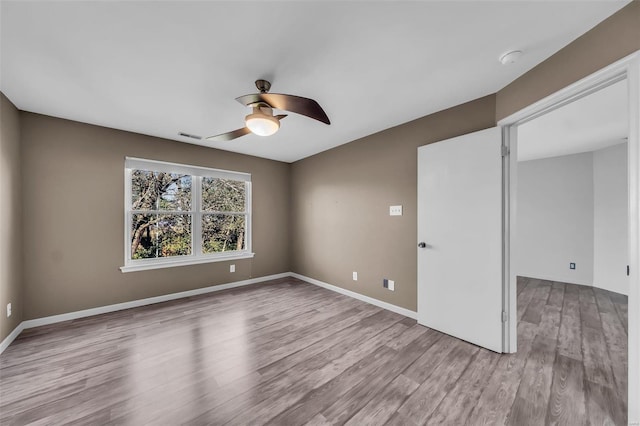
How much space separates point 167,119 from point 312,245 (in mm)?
2996

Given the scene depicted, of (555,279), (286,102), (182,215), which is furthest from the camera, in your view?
(555,279)

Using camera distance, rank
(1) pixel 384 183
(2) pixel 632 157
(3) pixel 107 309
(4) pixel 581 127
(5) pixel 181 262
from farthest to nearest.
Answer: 1. (5) pixel 181 262
2. (1) pixel 384 183
3. (4) pixel 581 127
4. (3) pixel 107 309
5. (2) pixel 632 157

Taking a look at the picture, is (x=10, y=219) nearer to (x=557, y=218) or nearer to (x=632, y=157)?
(x=632, y=157)

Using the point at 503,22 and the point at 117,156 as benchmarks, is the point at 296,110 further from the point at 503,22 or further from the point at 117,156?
the point at 117,156

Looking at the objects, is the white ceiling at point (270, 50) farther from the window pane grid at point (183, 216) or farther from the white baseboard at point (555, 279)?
the white baseboard at point (555, 279)

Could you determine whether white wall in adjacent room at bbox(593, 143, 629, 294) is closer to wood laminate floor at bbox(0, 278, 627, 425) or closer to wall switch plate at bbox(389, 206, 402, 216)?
wood laminate floor at bbox(0, 278, 627, 425)

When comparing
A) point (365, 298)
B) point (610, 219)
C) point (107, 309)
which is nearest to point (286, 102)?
point (365, 298)

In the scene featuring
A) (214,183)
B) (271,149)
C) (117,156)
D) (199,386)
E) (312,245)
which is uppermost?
(271,149)

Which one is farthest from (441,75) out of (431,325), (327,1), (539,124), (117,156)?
(117,156)

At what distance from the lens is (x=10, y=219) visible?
7.89 ft

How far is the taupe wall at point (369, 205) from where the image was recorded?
113 inches

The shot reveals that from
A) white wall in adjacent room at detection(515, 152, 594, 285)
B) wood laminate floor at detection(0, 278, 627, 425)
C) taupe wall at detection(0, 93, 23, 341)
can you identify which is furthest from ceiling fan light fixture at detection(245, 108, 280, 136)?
white wall in adjacent room at detection(515, 152, 594, 285)

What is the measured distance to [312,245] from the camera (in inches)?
179

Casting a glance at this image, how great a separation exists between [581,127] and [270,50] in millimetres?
4243
